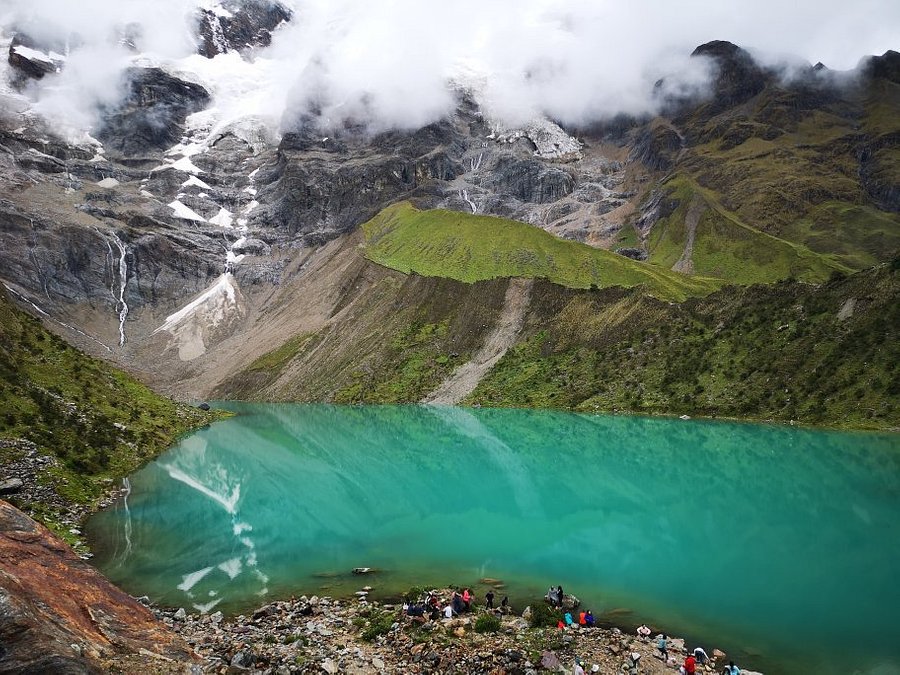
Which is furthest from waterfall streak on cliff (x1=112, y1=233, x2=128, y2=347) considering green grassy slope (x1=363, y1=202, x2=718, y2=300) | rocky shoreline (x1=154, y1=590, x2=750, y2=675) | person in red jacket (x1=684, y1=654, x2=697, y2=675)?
person in red jacket (x1=684, y1=654, x2=697, y2=675)

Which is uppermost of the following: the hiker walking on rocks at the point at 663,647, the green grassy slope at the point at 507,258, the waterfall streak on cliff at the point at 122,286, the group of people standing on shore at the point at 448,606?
the green grassy slope at the point at 507,258

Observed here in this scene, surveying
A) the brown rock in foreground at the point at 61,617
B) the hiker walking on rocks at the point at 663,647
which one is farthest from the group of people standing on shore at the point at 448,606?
the brown rock in foreground at the point at 61,617

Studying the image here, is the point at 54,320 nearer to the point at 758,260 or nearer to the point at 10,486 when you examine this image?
the point at 10,486

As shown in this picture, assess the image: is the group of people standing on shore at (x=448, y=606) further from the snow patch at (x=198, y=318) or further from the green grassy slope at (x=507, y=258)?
the snow patch at (x=198, y=318)

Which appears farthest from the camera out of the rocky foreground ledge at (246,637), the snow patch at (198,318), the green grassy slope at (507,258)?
the snow patch at (198,318)

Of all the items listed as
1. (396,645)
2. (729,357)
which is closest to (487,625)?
(396,645)

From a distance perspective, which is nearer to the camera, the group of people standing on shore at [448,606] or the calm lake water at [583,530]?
the group of people standing on shore at [448,606]

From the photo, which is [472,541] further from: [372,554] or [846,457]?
[846,457]
